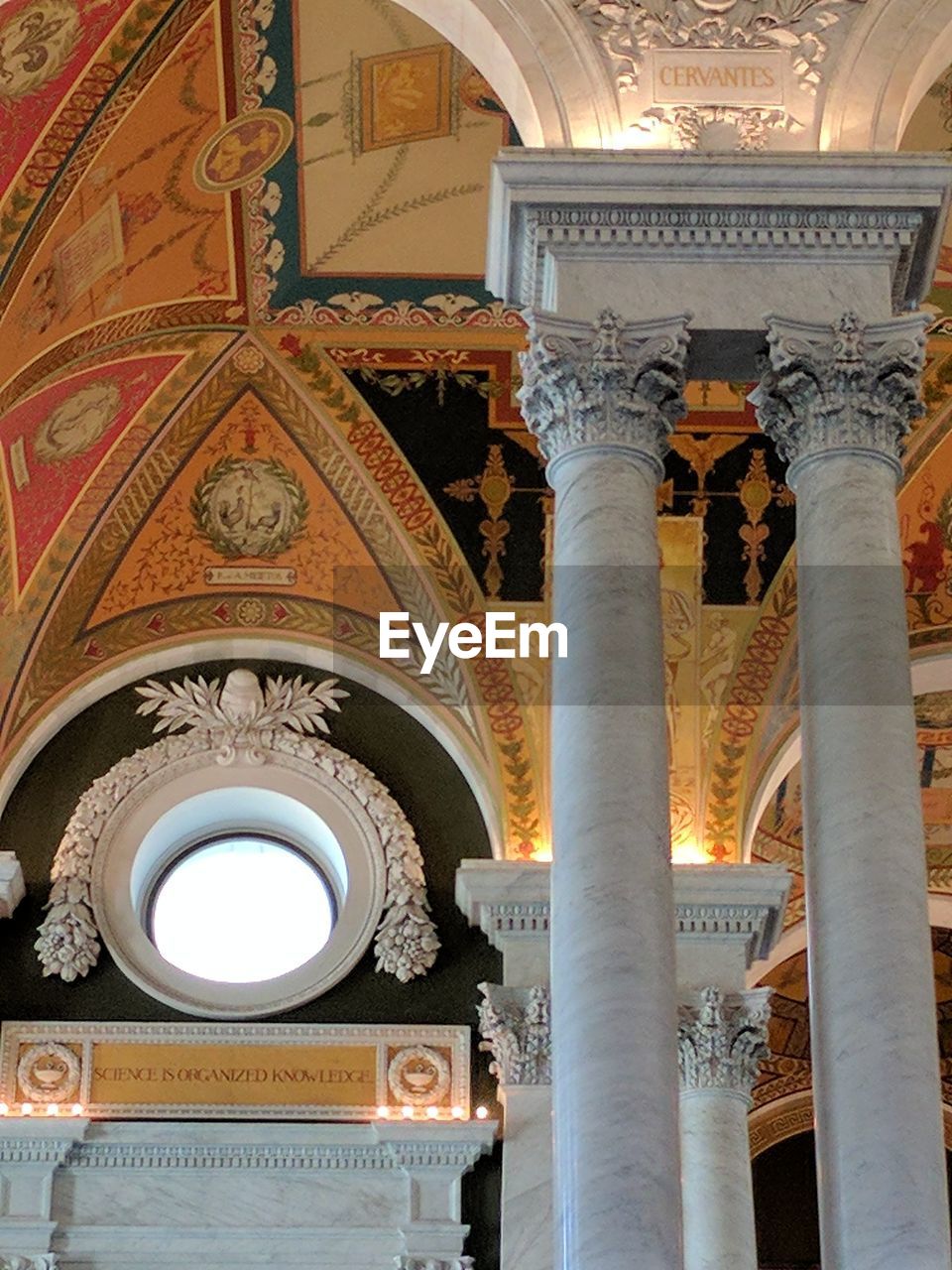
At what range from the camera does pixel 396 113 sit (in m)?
12.2

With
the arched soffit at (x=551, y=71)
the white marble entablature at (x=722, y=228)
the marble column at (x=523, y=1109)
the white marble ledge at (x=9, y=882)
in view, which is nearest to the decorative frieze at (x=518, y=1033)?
the marble column at (x=523, y=1109)

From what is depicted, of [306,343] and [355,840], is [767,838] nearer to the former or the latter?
[355,840]

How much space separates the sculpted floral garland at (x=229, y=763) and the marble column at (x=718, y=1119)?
161cm

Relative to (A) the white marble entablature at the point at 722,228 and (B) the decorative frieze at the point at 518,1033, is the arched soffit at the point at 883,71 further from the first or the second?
(B) the decorative frieze at the point at 518,1033

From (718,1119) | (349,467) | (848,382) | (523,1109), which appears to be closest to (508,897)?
(523,1109)

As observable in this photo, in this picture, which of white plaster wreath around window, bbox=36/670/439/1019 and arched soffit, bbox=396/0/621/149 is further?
white plaster wreath around window, bbox=36/670/439/1019

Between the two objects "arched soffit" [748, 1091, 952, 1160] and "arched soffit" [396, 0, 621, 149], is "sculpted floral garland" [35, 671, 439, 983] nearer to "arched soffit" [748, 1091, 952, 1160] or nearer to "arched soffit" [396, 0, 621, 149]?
"arched soffit" [396, 0, 621, 149]

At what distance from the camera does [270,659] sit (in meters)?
14.5

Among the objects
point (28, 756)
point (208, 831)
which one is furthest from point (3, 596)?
point (208, 831)

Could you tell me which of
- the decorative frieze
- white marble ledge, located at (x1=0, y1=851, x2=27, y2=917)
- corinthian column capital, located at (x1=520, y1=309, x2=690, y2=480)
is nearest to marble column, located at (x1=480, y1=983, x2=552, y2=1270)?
the decorative frieze

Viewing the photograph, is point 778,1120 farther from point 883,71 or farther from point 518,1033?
point 883,71

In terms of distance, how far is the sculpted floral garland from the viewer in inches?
528

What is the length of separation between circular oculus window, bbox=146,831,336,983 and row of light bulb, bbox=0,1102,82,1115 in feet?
3.71

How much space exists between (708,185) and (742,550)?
5339 mm
